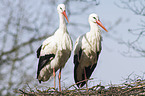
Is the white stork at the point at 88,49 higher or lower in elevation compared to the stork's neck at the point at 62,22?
lower

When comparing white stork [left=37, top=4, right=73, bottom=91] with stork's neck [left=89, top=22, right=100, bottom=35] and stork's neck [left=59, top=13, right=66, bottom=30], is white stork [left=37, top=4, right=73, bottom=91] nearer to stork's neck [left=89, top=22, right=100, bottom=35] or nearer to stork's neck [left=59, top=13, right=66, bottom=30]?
stork's neck [left=59, top=13, right=66, bottom=30]

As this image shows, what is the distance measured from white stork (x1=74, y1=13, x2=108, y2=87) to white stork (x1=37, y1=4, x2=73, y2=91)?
412mm

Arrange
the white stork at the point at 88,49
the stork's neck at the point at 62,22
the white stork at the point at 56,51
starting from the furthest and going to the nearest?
the white stork at the point at 88,49, the stork's neck at the point at 62,22, the white stork at the point at 56,51

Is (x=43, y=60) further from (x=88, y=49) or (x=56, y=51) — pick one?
(x=88, y=49)

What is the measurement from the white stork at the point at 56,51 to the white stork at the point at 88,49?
0.41 meters

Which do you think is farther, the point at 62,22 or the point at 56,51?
the point at 62,22

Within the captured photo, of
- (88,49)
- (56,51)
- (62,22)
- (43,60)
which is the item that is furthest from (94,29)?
(43,60)

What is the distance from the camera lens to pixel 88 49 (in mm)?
4453

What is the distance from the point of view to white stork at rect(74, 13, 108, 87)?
4.45m

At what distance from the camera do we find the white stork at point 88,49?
4.45m

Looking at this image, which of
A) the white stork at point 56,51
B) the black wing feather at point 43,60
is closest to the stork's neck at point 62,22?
the white stork at point 56,51

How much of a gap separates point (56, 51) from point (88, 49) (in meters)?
0.61

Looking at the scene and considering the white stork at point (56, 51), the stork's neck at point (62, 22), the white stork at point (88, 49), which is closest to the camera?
the white stork at point (56, 51)

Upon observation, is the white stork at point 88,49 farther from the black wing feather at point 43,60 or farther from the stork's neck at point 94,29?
the black wing feather at point 43,60
